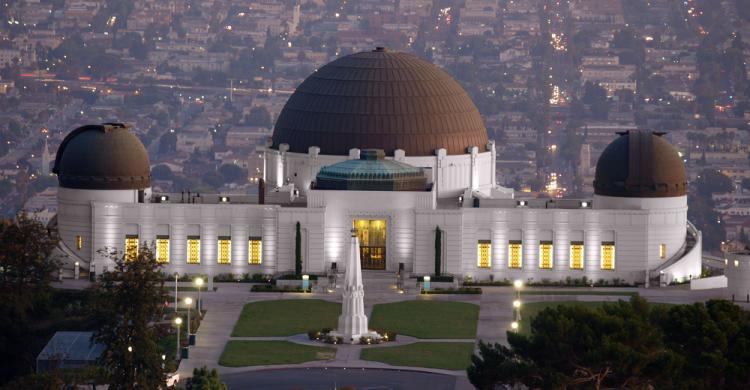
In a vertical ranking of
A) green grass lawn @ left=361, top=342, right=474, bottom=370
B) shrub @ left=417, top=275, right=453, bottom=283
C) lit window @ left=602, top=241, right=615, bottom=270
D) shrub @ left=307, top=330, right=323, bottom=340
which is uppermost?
lit window @ left=602, top=241, right=615, bottom=270

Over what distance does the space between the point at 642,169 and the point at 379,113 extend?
1481 cm

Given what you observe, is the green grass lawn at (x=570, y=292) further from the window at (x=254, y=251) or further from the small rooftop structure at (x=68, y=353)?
the small rooftop structure at (x=68, y=353)

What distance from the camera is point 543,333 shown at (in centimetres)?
9744

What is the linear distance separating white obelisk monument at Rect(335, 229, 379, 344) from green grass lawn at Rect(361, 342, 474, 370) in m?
1.94

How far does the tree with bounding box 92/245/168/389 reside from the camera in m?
97.8

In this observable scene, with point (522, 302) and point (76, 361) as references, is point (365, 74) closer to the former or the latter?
point (522, 302)

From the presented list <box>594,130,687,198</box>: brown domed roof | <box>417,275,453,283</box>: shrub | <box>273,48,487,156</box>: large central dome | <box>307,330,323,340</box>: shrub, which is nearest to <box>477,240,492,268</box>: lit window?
<box>417,275,453,283</box>: shrub

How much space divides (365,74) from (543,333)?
42.8 m

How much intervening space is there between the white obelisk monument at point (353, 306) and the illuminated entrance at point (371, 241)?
15502 millimetres

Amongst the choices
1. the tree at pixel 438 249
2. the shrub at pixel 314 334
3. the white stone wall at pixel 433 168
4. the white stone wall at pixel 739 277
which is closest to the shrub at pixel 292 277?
the tree at pixel 438 249

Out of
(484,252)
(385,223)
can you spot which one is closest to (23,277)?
(385,223)

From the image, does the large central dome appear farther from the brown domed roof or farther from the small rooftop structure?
the small rooftop structure

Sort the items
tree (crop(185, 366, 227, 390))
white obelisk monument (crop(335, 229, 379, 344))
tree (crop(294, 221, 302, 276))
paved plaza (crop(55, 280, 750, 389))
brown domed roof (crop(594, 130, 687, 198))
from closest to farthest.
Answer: tree (crop(185, 366, 227, 390))
paved plaza (crop(55, 280, 750, 389))
white obelisk monument (crop(335, 229, 379, 344))
tree (crop(294, 221, 302, 276))
brown domed roof (crop(594, 130, 687, 198))

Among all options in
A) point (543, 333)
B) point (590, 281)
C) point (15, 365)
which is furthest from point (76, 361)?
point (590, 281)
